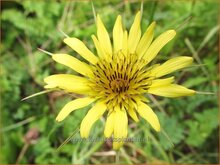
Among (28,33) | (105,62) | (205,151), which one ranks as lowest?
(205,151)

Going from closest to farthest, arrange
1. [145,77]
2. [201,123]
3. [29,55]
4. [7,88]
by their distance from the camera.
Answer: [145,77] < [201,123] < [7,88] < [29,55]

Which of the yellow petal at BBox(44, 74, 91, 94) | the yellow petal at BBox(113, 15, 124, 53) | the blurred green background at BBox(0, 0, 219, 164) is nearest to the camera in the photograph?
the yellow petal at BBox(44, 74, 91, 94)

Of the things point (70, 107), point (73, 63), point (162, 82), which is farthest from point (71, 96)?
point (162, 82)

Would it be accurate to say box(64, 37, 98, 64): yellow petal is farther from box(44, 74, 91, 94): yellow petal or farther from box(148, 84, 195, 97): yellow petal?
box(148, 84, 195, 97): yellow petal

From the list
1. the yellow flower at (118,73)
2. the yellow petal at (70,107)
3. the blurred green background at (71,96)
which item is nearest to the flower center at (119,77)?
the yellow flower at (118,73)

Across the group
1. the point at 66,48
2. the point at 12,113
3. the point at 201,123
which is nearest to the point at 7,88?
the point at 12,113

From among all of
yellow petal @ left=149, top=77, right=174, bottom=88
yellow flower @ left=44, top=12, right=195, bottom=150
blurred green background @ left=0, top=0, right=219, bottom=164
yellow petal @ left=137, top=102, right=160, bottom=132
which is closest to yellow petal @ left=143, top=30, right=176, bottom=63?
A: yellow flower @ left=44, top=12, right=195, bottom=150

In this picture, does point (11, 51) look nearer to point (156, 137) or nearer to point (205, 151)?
point (156, 137)
